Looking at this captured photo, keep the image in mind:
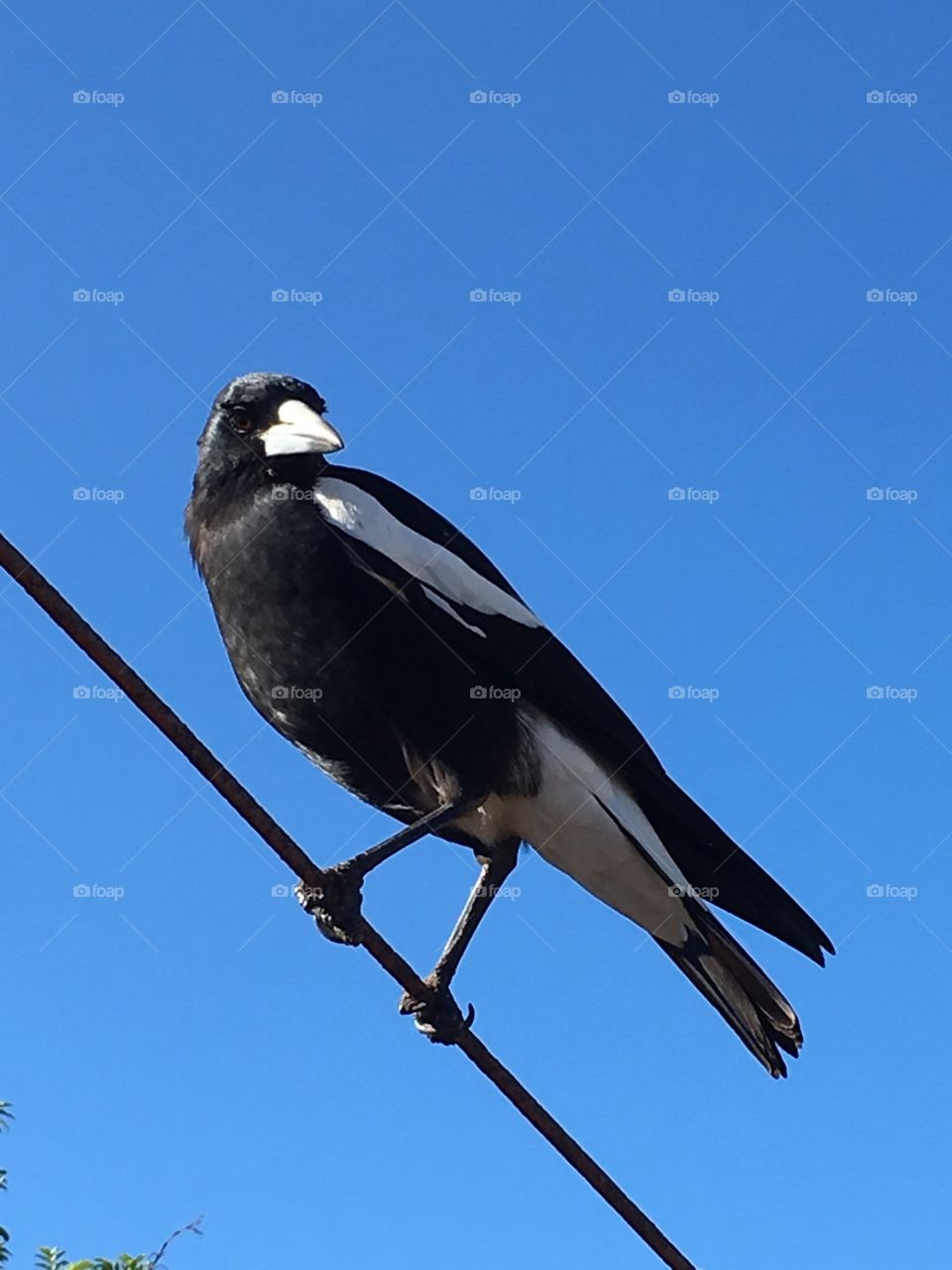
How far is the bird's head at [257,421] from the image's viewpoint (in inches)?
185

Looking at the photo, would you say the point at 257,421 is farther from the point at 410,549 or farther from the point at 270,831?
the point at 270,831

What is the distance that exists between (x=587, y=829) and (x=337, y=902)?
Answer: 1082 millimetres

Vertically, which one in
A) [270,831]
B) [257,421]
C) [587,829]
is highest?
[257,421]

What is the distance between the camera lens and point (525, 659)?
476cm

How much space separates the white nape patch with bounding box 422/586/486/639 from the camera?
461 cm

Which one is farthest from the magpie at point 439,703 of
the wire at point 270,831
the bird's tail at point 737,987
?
the wire at point 270,831

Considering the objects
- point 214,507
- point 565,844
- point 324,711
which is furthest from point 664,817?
point 214,507

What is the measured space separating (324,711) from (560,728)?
0.78 meters

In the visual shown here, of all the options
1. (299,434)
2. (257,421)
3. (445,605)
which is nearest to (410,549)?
(445,605)

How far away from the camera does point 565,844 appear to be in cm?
485

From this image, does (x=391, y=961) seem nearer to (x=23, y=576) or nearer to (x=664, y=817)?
(x=23, y=576)

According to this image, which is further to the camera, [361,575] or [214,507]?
[214,507]

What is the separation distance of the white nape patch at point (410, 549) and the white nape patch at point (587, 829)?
1.33 ft

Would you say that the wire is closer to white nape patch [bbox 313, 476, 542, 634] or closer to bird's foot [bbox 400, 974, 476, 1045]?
bird's foot [bbox 400, 974, 476, 1045]
